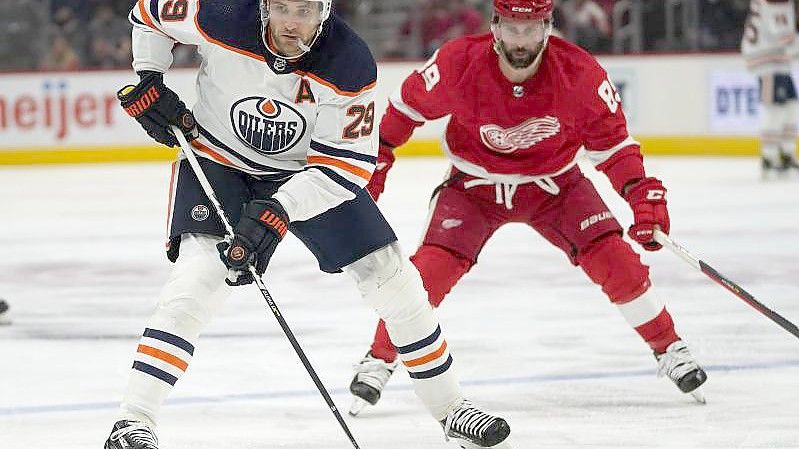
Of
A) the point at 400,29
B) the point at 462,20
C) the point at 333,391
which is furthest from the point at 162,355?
the point at 400,29

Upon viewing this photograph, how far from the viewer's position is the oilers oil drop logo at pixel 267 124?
3135 mm

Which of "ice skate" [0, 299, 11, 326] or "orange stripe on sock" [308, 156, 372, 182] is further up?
"orange stripe on sock" [308, 156, 372, 182]

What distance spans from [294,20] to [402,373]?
4.85 feet

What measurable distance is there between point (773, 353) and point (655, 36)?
24.3 ft

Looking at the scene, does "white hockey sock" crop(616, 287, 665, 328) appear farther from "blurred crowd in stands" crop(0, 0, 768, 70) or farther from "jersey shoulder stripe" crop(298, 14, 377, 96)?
"blurred crowd in stands" crop(0, 0, 768, 70)

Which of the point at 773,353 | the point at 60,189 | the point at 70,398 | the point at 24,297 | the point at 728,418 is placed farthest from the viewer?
Result: the point at 60,189

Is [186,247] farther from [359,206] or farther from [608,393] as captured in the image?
[608,393]

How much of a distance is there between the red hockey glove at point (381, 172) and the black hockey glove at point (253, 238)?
0.70 metres

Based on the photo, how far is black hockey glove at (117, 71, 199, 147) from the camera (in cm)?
320

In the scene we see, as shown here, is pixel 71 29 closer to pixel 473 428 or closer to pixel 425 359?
pixel 425 359

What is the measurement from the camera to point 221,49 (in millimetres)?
3129

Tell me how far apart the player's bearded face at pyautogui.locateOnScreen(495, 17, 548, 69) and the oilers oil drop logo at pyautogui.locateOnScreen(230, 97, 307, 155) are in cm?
74

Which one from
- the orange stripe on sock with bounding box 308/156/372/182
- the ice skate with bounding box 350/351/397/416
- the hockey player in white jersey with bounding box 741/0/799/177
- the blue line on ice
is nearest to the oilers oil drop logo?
the orange stripe on sock with bounding box 308/156/372/182

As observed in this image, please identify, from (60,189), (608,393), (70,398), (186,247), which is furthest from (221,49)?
(60,189)
